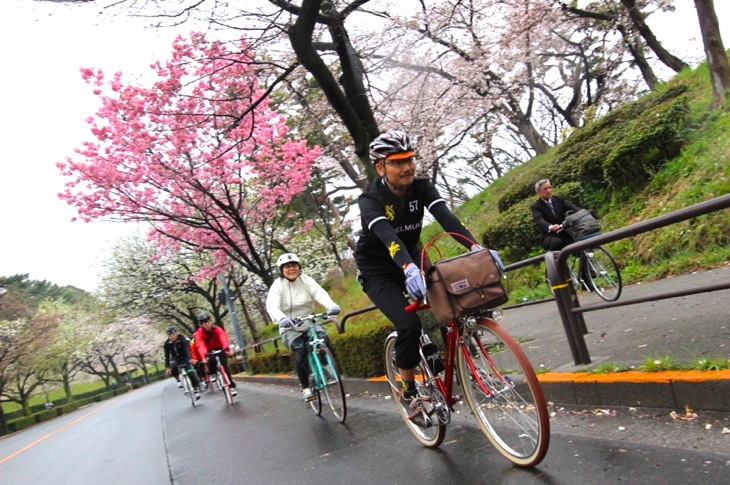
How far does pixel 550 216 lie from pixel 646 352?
4029 millimetres

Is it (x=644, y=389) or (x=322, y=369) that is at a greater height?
(x=322, y=369)

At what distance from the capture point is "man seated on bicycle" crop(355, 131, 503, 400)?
141 inches

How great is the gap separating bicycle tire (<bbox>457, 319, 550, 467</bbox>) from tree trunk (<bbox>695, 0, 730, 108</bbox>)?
9.62 metres

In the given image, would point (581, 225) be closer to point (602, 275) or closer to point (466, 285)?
point (602, 275)

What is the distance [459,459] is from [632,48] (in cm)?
1765

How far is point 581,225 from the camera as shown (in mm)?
7652

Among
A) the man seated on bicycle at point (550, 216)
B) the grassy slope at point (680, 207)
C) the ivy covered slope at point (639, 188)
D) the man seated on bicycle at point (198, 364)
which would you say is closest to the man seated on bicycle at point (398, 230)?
the ivy covered slope at point (639, 188)

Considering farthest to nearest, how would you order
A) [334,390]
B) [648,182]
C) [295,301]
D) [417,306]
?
[648,182], [295,301], [334,390], [417,306]

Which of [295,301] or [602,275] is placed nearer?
[295,301]

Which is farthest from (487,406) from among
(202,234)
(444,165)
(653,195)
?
(444,165)

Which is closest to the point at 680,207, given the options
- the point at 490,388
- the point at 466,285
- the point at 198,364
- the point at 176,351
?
the point at 490,388

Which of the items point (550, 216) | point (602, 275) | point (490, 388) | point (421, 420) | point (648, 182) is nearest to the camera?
point (490, 388)

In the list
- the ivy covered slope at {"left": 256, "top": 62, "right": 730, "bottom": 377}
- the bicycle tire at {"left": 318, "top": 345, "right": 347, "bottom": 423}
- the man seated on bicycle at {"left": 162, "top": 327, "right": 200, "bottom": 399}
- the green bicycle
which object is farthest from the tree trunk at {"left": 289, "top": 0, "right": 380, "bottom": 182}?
the man seated on bicycle at {"left": 162, "top": 327, "right": 200, "bottom": 399}

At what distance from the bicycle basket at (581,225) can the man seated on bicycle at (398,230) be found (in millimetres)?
4241
